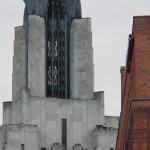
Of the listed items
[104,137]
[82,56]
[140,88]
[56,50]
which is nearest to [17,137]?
[104,137]

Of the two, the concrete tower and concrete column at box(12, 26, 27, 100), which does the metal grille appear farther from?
concrete column at box(12, 26, 27, 100)

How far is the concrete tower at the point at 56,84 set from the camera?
109125 millimetres

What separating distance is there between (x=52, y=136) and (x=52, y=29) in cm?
954

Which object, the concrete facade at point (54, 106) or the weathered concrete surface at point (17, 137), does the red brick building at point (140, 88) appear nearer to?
the weathered concrete surface at point (17, 137)

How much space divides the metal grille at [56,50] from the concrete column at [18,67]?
86.6 inches

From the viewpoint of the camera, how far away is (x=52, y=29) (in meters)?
112

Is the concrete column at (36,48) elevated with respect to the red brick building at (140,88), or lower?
elevated

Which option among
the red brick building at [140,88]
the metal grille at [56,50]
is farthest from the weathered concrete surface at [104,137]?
the red brick building at [140,88]

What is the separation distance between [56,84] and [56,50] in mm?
3291

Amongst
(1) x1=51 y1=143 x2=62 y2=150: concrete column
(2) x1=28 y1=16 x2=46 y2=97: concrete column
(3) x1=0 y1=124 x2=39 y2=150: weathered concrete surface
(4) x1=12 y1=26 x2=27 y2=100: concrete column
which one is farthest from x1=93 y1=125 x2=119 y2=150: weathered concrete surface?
(4) x1=12 y1=26 x2=27 y2=100: concrete column

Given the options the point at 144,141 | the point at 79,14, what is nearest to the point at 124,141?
the point at 144,141

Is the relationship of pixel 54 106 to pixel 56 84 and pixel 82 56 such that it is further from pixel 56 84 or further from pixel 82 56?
pixel 82 56

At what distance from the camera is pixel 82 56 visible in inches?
4461

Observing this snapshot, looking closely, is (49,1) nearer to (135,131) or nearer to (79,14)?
(79,14)
